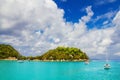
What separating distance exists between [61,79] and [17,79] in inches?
511

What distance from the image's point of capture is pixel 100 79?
62.0m

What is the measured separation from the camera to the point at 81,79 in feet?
197

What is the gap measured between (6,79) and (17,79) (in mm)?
3115

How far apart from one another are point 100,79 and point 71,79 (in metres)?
8.78

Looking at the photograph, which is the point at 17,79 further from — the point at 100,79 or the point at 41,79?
the point at 100,79

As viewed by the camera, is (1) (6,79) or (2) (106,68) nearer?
(1) (6,79)

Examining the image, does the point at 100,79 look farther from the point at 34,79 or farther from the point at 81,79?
the point at 34,79

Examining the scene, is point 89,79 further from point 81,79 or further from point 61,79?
point 61,79

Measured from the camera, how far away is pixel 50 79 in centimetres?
6147

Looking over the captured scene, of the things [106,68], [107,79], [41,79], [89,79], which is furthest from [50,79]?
[106,68]

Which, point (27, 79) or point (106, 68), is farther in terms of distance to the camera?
point (106, 68)

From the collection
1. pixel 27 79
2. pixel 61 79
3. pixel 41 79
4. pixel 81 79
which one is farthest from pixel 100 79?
pixel 27 79

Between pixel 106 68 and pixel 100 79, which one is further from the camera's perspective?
pixel 106 68

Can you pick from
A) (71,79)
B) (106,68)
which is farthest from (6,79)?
(106,68)
